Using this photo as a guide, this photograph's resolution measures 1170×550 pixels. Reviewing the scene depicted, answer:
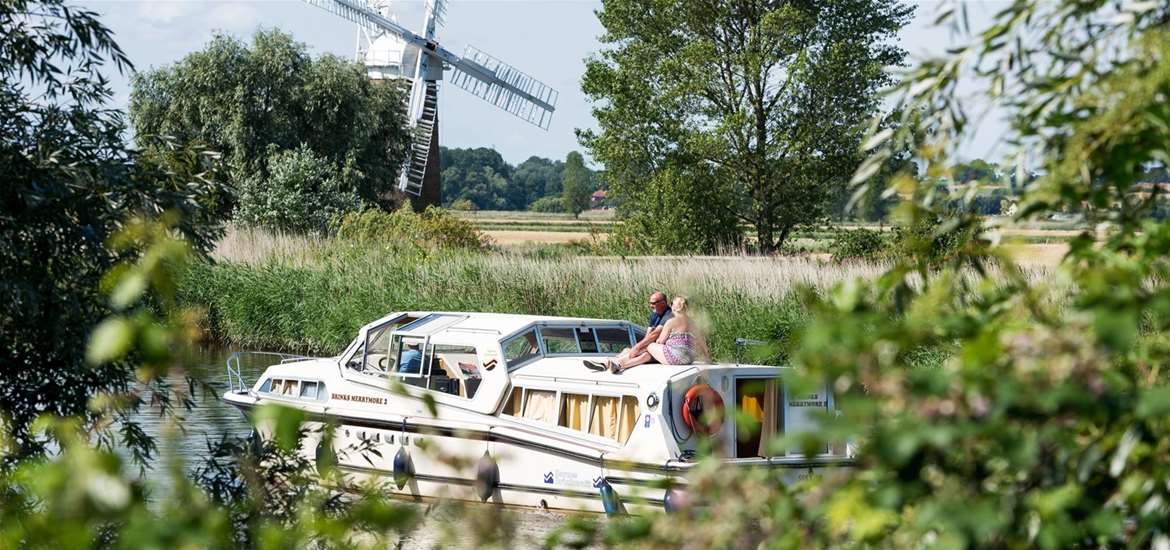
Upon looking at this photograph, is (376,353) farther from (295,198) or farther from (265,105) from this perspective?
(265,105)

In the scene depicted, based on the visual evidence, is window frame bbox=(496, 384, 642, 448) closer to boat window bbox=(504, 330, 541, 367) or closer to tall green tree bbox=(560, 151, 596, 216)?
boat window bbox=(504, 330, 541, 367)

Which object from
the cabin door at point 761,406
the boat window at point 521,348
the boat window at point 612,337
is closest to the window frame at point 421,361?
the boat window at point 521,348

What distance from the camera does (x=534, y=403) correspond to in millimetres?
14695

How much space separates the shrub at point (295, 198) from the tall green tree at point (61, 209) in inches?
1430

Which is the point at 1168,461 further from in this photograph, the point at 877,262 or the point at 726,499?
the point at 877,262

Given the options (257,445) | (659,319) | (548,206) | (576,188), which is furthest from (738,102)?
(548,206)

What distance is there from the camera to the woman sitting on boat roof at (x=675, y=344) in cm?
1463

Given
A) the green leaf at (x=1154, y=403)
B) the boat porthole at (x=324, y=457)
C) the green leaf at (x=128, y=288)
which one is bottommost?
the boat porthole at (x=324, y=457)

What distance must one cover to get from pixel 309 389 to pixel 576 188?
154587 millimetres

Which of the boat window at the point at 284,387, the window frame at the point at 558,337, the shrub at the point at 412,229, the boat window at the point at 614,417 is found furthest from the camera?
the shrub at the point at 412,229

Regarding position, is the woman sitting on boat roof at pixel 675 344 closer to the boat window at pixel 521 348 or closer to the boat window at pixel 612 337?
the boat window at pixel 521 348

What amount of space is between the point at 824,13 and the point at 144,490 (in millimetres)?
40026

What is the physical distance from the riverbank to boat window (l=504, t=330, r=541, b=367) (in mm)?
5476

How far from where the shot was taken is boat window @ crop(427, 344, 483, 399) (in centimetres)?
1537
